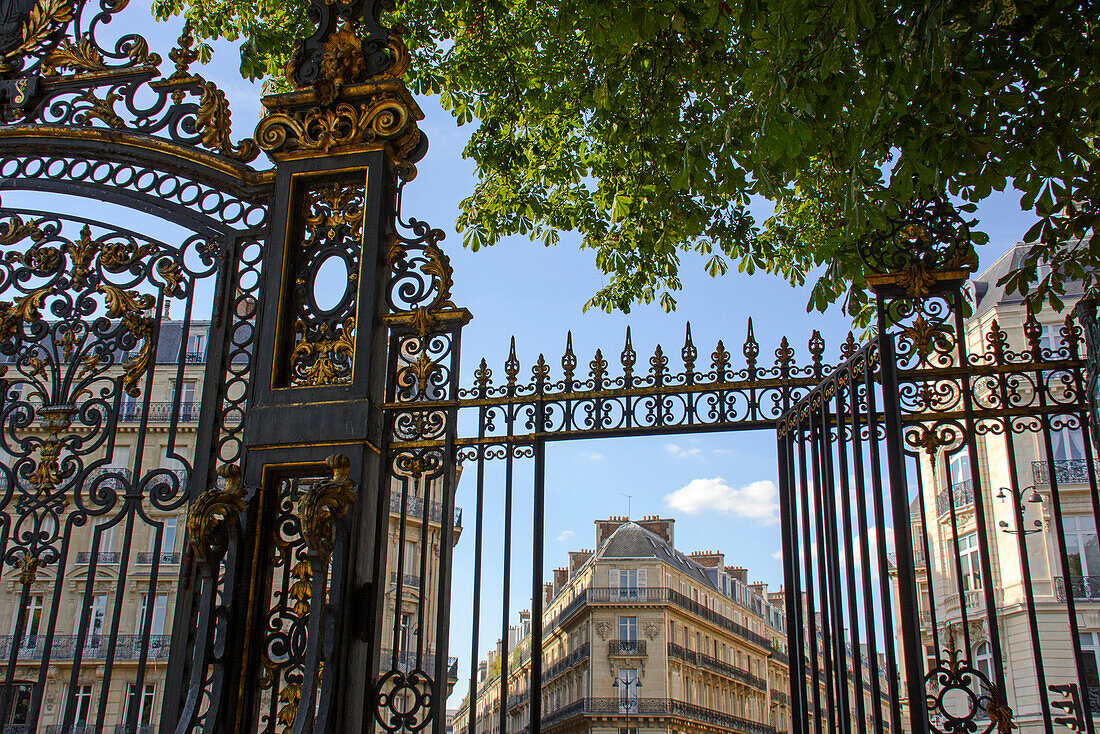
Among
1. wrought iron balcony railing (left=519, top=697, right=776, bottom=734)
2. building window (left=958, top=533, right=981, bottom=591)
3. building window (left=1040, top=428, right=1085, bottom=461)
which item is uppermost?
building window (left=1040, top=428, right=1085, bottom=461)

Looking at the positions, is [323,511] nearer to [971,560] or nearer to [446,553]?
[446,553]

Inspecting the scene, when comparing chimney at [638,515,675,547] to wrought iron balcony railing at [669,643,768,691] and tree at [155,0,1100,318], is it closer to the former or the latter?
wrought iron balcony railing at [669,643,768,691]

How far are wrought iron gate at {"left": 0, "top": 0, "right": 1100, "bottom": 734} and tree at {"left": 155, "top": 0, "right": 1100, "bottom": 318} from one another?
1.37 feet

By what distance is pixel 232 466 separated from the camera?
13.6ft

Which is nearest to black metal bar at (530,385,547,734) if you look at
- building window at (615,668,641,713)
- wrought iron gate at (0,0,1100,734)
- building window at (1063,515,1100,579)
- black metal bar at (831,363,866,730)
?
wrought iron gate at (0,0,1100,734)

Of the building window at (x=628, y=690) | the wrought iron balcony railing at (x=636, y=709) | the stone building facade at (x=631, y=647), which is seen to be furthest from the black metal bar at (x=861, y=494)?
the building window at (x=628, y=690)

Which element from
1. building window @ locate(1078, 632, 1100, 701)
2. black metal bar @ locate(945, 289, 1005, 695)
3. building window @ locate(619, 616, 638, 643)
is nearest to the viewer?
black metal bar @ locate(945, 289, 1005, 695)

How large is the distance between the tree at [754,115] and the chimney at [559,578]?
36.0 metres

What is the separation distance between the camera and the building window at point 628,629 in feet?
123

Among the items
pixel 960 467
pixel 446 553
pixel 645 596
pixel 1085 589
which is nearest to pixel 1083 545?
pixel 1085 589

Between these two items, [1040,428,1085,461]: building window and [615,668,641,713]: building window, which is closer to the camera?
[1040,428,1085,461]: building window

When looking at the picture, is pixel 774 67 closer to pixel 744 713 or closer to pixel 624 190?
pixel 624 190

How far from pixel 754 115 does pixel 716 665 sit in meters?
40.0

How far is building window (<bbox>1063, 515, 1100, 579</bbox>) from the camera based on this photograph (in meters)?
16.1
